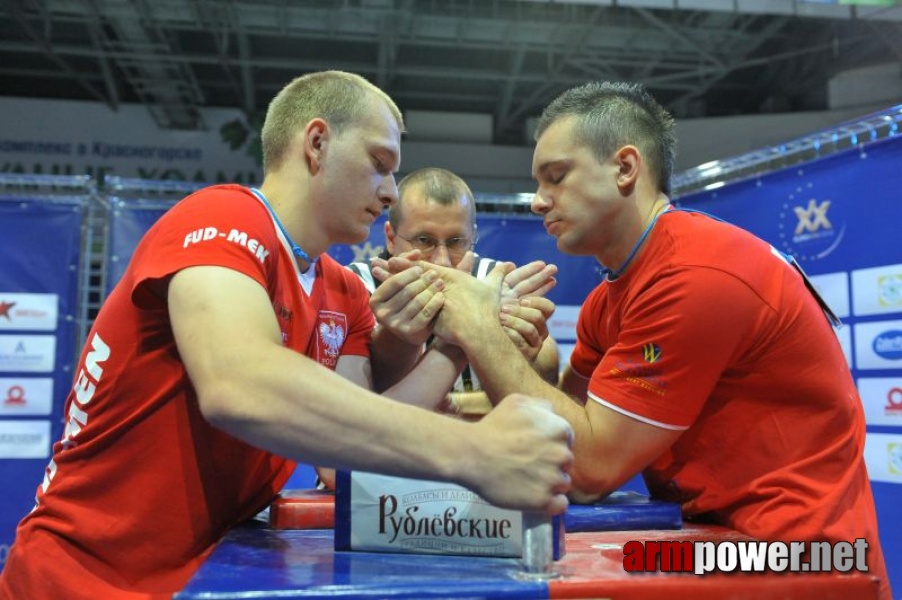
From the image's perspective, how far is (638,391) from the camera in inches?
60.3

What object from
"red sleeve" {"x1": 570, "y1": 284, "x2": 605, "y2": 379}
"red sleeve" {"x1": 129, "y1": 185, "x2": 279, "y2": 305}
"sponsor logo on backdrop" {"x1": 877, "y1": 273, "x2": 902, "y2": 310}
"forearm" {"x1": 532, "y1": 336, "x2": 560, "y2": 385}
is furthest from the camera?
"sponsor logo on backdrop" {"x1": 877, "y1": 273, "x2": 902, "y2": 310}

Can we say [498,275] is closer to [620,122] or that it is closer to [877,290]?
[620,122]

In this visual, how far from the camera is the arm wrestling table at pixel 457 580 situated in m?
0.85

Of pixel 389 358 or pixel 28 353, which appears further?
pixel 28 353

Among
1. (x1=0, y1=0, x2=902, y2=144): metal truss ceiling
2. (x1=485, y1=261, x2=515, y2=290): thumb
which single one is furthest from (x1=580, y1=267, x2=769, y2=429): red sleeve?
(x1=0, y1=0, x2=902, y2=144): metal truss ceiling

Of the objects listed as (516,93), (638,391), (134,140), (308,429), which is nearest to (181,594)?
(308,429)

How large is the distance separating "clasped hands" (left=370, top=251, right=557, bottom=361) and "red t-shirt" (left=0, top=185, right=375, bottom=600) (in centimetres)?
37

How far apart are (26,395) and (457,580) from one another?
4066 mm

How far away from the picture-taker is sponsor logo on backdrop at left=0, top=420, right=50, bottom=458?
13.5 ft

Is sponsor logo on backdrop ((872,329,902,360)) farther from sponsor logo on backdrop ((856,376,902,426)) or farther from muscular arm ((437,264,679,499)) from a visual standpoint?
muscular arm ((437,264,679,499))

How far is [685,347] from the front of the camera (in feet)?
4.95

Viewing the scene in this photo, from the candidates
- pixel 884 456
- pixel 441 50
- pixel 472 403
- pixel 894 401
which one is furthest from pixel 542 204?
pixel 441 50

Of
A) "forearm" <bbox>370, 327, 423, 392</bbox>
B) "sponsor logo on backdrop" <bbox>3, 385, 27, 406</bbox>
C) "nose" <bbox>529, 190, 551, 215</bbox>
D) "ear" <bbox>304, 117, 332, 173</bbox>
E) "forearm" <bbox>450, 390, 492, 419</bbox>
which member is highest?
"ear" <bbox>304, 117, 332, 173</bbox>

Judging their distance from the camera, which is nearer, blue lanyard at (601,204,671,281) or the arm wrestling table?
the arm wrestling table
